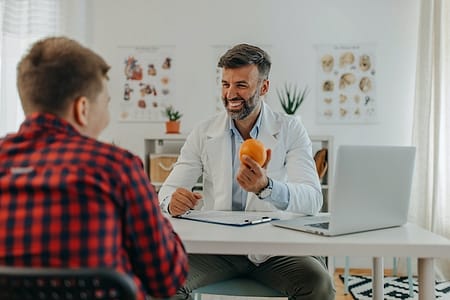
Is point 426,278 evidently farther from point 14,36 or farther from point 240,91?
point 14,36

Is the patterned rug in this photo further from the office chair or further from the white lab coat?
the office chair

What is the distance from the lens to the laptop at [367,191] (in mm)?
1300

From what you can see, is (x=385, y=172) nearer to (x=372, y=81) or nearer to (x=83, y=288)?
A: (x=83, y=288)

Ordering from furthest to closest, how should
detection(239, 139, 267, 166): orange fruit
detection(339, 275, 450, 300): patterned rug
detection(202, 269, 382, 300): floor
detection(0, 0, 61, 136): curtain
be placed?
detection(0, 0, 61, 136): curtain, detection(339, 275, 450, 300): patterned rug, detection(202, 269, 382, 300): floor, detection(239, 139, 267, 166): orange fruit

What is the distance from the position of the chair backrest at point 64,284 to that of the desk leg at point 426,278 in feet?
2.79

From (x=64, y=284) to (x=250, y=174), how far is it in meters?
0.87

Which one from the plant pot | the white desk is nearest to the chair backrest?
the white desk

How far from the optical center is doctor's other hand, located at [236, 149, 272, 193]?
152 centimetres

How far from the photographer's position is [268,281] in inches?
69.1

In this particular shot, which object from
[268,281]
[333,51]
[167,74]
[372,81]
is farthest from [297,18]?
[268,281]

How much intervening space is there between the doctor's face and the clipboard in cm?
49

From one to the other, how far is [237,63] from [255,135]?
298 millimetres

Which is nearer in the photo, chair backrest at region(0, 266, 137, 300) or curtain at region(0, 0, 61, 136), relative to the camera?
chair backrest at region(0, 266, 137, 300)

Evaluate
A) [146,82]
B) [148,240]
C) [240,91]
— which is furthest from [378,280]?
[146,82]
